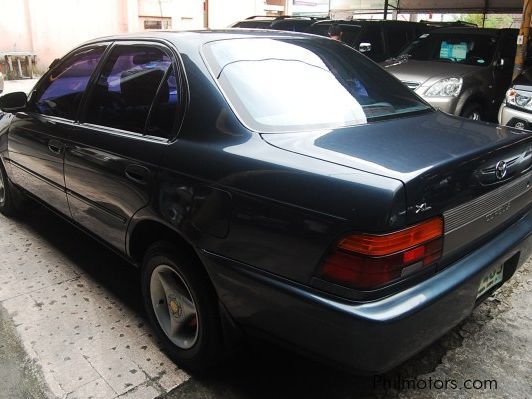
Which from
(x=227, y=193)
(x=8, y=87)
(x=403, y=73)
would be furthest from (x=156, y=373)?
(x=8, y=87)

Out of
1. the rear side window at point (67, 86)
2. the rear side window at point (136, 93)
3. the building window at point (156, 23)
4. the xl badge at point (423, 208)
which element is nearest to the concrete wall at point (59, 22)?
the building window at point (156, 23)

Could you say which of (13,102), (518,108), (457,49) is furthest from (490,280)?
(457,49)

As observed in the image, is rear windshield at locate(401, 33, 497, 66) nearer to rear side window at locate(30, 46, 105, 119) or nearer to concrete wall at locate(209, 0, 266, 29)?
rear side window at locate(30, 46, 105, 119)

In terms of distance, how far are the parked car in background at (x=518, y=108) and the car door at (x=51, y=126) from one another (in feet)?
16.1

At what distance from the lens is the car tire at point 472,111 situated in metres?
6.88

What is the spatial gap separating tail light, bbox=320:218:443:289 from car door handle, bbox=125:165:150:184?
113 centimetres

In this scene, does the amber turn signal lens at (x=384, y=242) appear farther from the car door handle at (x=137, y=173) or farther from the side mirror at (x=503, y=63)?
the side mirror at (x=503, y=63)

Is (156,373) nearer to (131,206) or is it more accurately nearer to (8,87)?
(131,206)

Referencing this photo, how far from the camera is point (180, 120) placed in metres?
2.46

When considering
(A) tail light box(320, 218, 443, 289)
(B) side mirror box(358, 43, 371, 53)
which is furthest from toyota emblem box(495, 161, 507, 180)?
(B) side mirror box(358, 43, 371, 53)

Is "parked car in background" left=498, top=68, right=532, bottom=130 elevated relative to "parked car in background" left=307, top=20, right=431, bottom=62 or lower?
lower

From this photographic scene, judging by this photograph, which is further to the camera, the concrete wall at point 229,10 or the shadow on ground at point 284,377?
the concrete wall at point 229,10

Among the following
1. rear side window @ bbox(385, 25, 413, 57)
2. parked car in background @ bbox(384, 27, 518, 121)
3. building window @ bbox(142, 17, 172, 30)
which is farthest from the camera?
building window @ bbox(142, 17, 172, 30)

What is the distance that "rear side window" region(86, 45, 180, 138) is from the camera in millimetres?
2598
